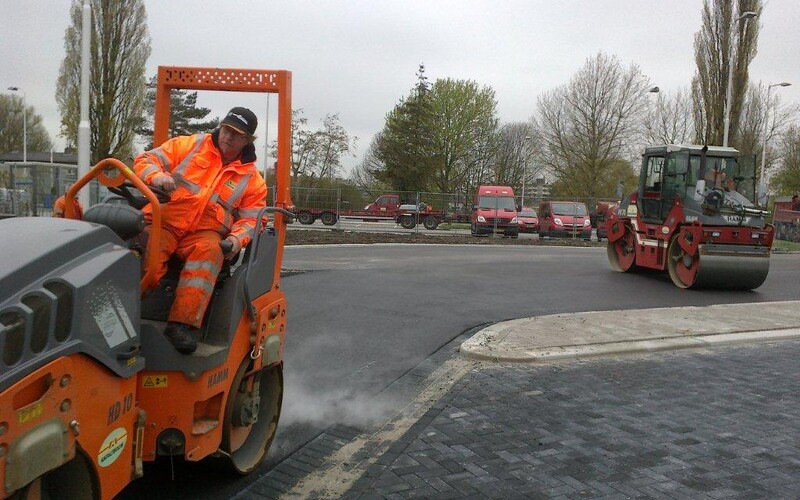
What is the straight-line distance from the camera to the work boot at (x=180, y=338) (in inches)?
122

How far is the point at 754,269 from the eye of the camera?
40.0ft

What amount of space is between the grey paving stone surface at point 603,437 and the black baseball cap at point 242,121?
6.79ft

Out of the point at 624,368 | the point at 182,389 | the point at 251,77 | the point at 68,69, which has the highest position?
the point at 68,69

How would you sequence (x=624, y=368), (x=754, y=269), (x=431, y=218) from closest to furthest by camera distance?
(x=624, y=368) < (x=754, y=269) < (x=431, y=218)

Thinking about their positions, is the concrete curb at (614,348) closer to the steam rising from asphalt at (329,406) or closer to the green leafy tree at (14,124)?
the steam rising from asphalt at (329,406)

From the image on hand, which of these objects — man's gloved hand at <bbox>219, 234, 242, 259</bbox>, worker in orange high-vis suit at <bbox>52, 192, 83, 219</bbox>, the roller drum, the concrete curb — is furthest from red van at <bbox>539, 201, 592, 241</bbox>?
worker in orange high-vis suit at <bbox>52, 192, 83, 219</bbox>

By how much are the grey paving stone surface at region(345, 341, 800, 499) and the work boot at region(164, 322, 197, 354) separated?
1.26 meters

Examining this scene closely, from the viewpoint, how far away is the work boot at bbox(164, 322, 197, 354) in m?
Result: 3.09

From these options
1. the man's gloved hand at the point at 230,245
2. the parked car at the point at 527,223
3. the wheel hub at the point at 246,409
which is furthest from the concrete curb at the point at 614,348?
the parked car at the point at 527,223

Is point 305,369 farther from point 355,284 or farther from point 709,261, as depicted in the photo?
point 709,261

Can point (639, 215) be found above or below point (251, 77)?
below

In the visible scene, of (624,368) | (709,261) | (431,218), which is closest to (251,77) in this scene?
(624,368)

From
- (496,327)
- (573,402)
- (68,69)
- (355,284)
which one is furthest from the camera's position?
(68,69)

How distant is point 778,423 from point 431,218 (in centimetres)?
2646
